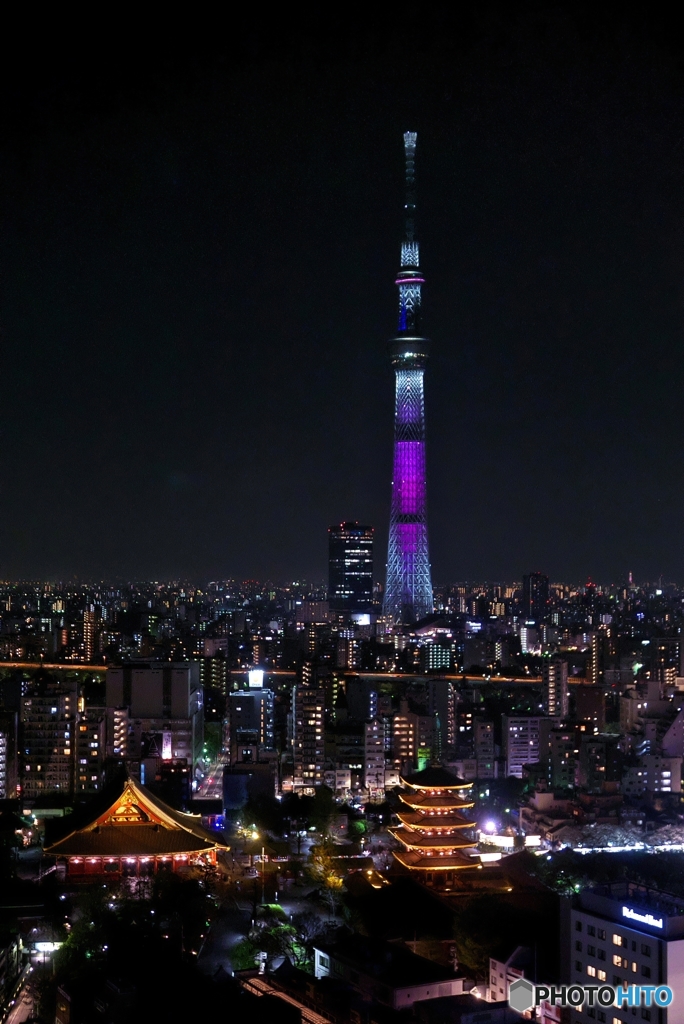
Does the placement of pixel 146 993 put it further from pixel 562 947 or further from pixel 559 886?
pixel 559 886

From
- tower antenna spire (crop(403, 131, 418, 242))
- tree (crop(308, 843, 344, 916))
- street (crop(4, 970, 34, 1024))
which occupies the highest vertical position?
tower antenna spire (crop(403, 131, 418, 242))

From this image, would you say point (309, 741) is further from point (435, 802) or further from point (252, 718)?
point (435, 802)

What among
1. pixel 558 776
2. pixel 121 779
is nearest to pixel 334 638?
pixel 558 776

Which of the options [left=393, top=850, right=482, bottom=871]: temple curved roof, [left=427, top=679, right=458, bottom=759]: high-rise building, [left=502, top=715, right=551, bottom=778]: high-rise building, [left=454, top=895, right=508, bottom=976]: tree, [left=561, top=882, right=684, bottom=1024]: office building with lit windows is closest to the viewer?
[left=561, top=882, right=684, bottom=1024]: office building with lit windows

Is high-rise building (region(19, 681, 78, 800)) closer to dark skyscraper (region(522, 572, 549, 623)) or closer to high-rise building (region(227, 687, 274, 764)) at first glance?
high-rise building (region(227, 687, 274, 764))

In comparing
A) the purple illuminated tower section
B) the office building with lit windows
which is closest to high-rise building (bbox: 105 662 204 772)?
the office building with lit windows
